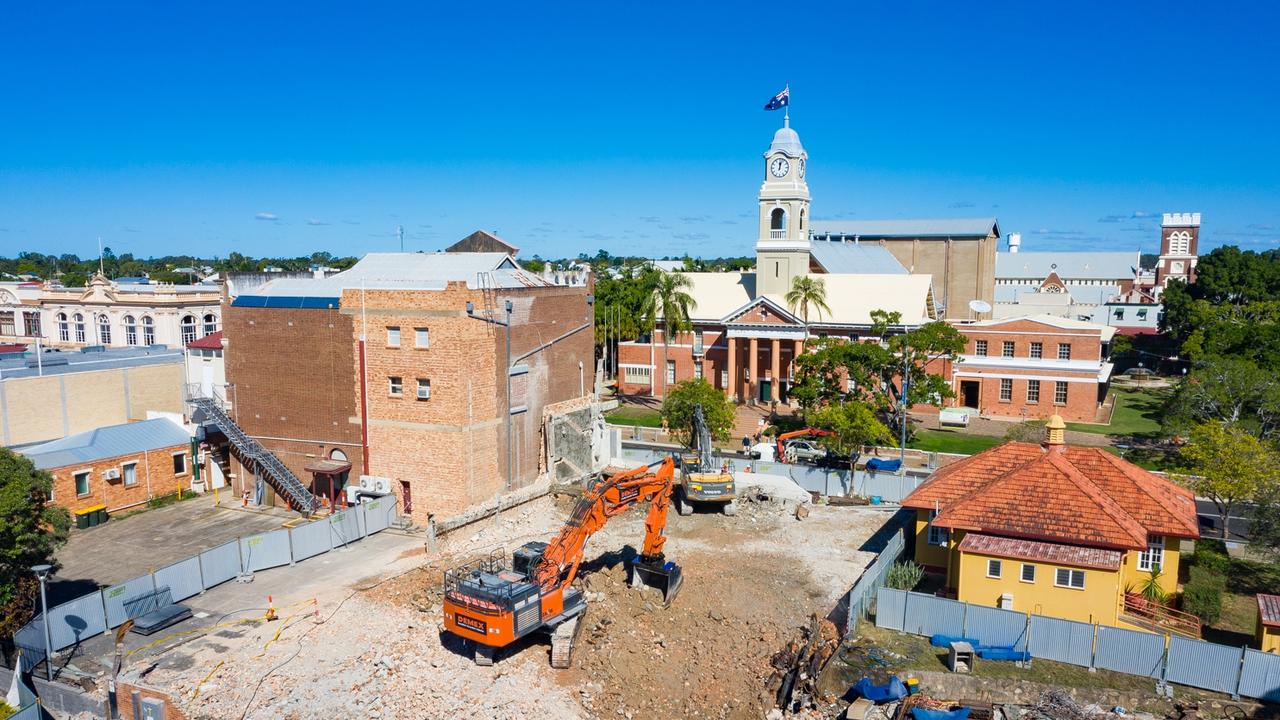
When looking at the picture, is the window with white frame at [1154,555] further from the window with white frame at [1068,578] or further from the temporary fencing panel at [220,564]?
the temporary fencing panel at [220,564]

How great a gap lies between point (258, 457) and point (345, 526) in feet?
26.4

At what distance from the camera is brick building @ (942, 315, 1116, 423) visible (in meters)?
58.8

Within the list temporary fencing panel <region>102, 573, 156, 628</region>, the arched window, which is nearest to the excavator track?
temporary fencing panel <region>102, 573, 156, 628</region>

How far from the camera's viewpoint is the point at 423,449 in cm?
3597

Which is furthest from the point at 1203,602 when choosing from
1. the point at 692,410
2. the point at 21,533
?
the point at 21,533

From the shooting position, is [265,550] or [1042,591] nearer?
[1042,591]

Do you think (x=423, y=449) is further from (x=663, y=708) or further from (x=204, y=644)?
(x=663, y=708)

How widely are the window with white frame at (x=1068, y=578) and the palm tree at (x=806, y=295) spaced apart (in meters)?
39.5

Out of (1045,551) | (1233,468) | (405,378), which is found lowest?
(1045,551)

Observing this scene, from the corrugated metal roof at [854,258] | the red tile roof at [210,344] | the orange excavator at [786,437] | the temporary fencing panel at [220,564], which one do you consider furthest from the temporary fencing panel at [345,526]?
the corrugated metal roof at [854,258]

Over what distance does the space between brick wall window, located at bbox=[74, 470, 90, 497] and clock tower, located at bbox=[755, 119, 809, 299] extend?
47.8m

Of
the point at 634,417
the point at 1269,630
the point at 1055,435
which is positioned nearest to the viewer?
the point at 1269,630

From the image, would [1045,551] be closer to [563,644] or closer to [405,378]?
[563,644]

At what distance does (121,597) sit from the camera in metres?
25.0
